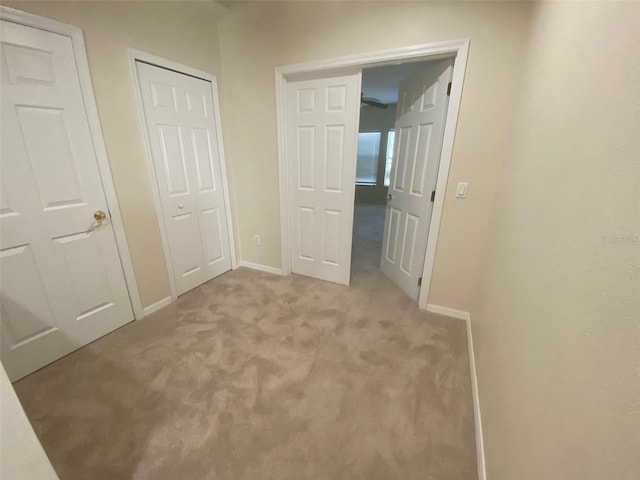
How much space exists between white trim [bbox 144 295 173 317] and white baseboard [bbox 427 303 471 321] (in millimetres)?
2422

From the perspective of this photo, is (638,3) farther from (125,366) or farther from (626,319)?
(125,366)

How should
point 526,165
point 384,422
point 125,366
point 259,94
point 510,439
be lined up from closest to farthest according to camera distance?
point 510,439 < point 526,165 < point 384,422 < point 125,366 < point 259,94

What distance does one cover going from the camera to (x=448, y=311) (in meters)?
2.26

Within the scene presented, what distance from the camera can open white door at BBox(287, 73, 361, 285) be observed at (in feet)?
7.49

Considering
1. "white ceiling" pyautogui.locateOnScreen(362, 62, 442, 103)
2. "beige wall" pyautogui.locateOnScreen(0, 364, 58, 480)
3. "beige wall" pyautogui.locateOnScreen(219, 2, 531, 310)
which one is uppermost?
"white ceiling" pyautogui.locateOnScreen(362, 62, 442, 103)

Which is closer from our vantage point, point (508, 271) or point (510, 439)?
point (510, 439)

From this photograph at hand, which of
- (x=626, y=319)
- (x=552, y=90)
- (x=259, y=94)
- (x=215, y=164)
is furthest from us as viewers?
(x=215, y=164)

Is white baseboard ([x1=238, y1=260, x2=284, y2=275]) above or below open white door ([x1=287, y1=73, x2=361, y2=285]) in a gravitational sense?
below

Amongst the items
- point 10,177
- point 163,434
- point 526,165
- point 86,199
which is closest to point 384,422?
point 163,434

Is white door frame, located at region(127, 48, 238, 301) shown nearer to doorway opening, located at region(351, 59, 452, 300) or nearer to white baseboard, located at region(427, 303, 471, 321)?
doorway opening, located at region(351, 59, 452, 300)

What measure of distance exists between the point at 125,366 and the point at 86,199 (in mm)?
1171

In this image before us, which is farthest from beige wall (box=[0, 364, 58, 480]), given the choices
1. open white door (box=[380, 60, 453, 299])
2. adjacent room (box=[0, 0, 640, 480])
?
open white door (box=[380, 60, 453, 299])

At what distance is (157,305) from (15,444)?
1802 millimetres

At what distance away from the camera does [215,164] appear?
8.79 ft
